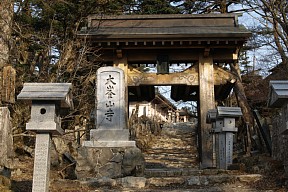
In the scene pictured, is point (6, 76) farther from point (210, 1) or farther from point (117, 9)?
point (210, 1)

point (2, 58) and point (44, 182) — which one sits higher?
point (2, 58)

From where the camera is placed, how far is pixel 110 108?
10.9 meters

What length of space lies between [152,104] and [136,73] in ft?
105

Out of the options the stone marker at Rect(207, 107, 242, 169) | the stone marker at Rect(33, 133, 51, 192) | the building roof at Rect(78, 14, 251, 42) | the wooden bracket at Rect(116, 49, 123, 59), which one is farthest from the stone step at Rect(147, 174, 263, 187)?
the wooden bracket at Rect(116, 49, 123, 59)

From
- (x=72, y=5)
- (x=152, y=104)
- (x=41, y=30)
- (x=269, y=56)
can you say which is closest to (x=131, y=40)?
(x=72, y=5)

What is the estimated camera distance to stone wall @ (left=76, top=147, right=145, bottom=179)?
31.1 feet

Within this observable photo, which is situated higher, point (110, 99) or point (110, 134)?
point (110, 99)

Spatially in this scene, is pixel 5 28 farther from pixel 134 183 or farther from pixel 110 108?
pixel 134 183

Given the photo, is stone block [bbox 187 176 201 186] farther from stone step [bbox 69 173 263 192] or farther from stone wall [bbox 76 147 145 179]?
stone wall [bbox 76 147 145 179]

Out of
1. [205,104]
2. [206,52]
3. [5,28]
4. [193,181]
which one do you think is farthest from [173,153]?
[193,181]

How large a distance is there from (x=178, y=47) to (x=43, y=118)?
25.8ft

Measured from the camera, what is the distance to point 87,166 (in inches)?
Result: 376

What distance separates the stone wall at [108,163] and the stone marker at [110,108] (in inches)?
23.5

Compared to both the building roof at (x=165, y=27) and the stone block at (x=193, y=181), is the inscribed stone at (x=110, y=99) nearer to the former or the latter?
the building roof at (x=165, y=27)
